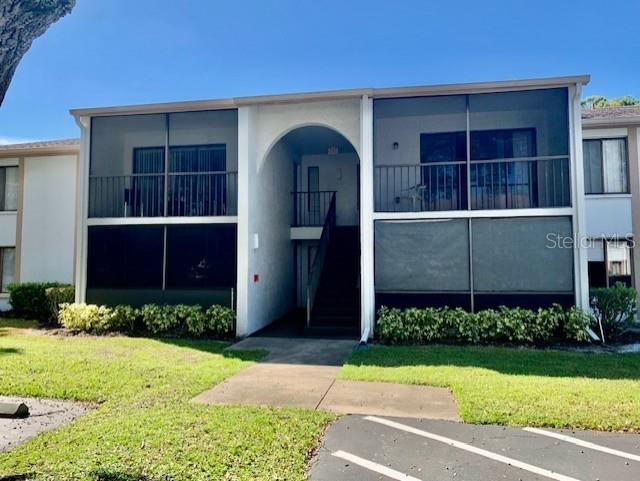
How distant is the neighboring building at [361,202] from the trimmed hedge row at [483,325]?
32 cm

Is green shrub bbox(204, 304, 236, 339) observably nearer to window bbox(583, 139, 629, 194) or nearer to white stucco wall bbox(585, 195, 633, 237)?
white stucco wall bbox(585, 195, 633, 237)

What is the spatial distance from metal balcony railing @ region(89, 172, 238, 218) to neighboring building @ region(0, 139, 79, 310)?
11.0ft

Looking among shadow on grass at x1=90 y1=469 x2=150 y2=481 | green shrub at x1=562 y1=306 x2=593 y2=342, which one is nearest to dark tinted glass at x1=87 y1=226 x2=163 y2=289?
shadow on grass at x1=90 y1=469 x2=150 y2=481

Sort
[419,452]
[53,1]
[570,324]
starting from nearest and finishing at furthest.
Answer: [53,1] → [419,452] → [570,324]

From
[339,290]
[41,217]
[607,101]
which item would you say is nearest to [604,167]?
[339,290]

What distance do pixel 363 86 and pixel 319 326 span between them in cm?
598

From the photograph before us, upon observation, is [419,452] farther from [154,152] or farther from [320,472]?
[154,152]

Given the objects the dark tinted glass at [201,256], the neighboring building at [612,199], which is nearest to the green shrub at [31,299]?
the dark tinted glass at [201,256]

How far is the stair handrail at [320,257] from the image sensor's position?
1093cm

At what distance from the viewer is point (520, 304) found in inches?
376

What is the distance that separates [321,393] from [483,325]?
480 cm

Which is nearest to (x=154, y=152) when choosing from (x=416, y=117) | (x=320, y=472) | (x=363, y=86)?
(x=363, y=86)

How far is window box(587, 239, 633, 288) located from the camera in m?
12.0

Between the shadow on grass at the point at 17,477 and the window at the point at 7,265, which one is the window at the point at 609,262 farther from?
the window at the point at 7,265
